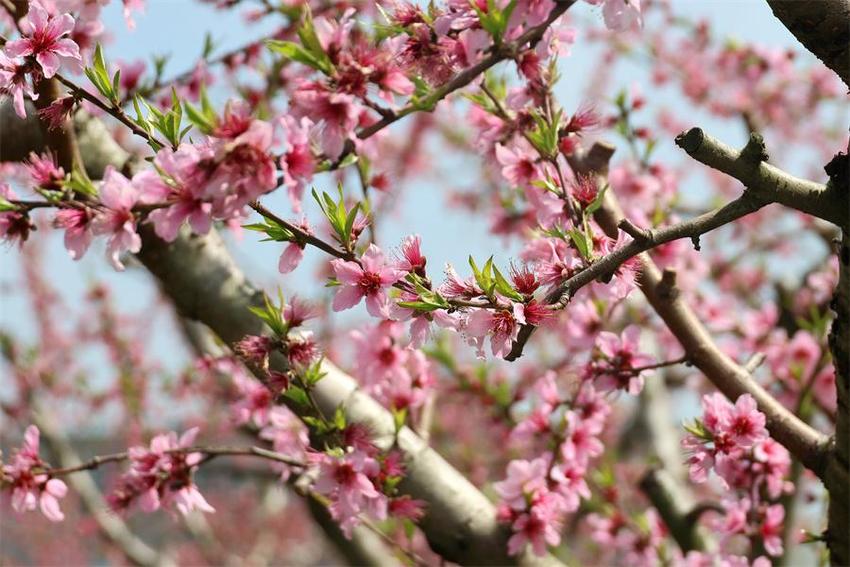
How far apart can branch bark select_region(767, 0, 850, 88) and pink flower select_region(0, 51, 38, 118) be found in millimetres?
1579

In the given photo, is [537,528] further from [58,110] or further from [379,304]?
[58,110]

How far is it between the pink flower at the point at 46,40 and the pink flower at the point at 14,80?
2cm

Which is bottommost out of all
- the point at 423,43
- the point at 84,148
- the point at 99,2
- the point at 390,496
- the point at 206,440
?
the point at 206,440

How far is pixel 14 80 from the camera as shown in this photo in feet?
5.44

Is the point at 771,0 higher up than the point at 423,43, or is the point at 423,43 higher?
the point at 771,0

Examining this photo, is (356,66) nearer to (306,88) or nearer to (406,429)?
(306,88)

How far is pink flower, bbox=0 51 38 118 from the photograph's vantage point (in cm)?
162

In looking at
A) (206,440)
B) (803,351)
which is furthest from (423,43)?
(206,440)

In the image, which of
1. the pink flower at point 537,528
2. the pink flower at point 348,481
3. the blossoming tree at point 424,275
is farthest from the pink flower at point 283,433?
the pink flower at point 537,528

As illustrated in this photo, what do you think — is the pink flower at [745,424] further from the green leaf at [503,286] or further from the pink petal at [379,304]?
the pink petal at [379,304]

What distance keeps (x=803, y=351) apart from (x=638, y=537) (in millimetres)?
1257

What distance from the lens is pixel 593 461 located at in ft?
17.9

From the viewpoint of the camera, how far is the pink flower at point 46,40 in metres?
1.63


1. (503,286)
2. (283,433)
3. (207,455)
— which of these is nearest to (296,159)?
(503,286)
